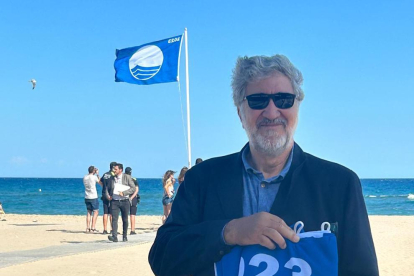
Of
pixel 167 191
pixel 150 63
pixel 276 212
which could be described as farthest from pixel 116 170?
pixel 276 212

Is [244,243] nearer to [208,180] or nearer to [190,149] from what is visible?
[208,180]

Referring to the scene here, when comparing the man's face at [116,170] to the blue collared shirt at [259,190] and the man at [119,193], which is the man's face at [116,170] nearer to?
the man at [119,193]

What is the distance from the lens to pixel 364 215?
1946 mm

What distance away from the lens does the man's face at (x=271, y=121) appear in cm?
207

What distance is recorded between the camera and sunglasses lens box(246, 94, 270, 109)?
2082mm

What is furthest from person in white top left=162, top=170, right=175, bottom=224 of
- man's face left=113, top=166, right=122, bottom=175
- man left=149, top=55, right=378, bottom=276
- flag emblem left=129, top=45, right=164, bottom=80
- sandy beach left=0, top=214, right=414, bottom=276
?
man left=149, top=55, right=378, bottom=276

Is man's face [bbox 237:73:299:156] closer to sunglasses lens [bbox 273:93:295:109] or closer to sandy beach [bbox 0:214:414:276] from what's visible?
sunglasses lens [bbox 273:93:295:109]

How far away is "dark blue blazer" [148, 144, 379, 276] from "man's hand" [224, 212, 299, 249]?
8 cm

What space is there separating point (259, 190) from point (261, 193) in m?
0.02

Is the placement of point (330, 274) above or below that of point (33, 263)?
above

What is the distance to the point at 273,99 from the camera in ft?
6.82

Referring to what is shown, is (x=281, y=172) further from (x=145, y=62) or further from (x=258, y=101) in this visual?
(x=145, y=62)

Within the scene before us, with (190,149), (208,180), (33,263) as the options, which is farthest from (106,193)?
(208,180)

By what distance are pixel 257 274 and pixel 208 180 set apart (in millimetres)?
454
